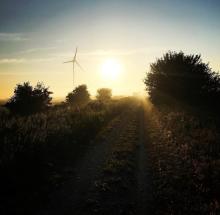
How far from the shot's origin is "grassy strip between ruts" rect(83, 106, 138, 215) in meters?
9.62

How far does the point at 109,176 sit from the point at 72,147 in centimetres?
578

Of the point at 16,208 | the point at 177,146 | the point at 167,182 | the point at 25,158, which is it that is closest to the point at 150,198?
the point at 167,182

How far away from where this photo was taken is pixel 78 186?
11594mm

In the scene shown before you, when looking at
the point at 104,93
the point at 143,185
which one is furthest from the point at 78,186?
the point at 104,93

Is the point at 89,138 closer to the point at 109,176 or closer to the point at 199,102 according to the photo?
the point at 109,176

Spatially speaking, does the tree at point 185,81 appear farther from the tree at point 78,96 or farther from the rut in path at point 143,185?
the rut in path at point 143,185

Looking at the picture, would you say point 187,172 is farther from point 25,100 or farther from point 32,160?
point 25,100

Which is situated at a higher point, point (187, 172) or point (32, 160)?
point (32, 160)

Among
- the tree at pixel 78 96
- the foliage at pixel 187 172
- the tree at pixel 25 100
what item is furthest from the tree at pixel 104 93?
the foliage at pixel 187 172

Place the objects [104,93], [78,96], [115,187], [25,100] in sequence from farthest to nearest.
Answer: [104,93] < [78,96] < [25,100] < [115,187]

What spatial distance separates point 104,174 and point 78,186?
1859mm

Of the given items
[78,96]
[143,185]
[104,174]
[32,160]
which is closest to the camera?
[143,185]

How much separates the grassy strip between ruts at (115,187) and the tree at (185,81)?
32.7m

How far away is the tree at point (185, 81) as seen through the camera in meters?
46.8
